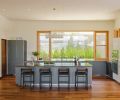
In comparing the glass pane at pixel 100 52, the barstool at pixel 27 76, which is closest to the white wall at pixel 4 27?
the barstool at pixel 27 76

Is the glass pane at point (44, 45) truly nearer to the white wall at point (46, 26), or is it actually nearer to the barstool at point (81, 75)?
the white wall at point (46, 26)

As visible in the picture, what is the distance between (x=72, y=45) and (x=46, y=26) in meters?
1.70

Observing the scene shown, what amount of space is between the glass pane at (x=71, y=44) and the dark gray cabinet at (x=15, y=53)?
66.4 inches

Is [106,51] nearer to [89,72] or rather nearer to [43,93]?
[89,72]

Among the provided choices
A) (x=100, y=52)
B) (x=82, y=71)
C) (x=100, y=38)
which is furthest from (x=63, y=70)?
(x=100, y=38)

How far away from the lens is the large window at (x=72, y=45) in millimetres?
12383

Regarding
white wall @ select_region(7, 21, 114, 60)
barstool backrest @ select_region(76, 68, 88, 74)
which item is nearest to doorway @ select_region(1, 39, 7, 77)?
white wall @ select_region(7, 21, 114, 60)

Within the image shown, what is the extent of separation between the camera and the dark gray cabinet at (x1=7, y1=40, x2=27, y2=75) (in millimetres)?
11703

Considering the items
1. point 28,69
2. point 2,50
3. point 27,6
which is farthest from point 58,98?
point 2,50

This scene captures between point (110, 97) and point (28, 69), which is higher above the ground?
point (28, 69)

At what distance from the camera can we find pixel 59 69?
864 cm

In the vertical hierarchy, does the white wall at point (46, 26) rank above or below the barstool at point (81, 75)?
above

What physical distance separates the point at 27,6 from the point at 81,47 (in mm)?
5015

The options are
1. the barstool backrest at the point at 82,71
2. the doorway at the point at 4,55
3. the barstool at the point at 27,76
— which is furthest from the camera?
the doorway at the point at 4,55
